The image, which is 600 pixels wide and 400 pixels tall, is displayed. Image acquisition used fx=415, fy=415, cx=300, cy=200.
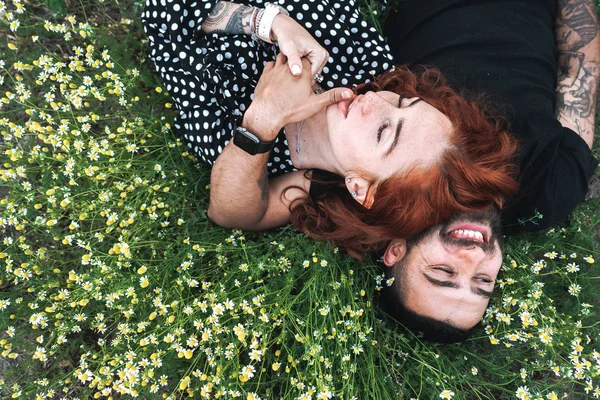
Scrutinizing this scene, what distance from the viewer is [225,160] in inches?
112

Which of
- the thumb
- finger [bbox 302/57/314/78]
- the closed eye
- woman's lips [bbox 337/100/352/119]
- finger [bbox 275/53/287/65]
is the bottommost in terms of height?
the closed eye

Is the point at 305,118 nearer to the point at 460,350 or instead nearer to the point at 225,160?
the point at 225,160

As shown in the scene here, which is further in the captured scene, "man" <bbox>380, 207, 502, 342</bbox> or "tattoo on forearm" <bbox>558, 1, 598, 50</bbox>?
"tattoo on forearm" <bbox>558, 1, 598, 50</bbox>

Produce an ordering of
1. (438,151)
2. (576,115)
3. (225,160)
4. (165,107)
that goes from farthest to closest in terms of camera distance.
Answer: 1. (165,107)
2. (576,115)
3. (225,160)
4. (438,151)

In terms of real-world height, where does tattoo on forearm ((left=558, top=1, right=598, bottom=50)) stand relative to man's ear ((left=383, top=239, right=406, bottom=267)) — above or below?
above

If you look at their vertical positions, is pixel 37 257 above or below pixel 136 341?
above

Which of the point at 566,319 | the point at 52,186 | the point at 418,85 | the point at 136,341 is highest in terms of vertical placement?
the point at 418,85

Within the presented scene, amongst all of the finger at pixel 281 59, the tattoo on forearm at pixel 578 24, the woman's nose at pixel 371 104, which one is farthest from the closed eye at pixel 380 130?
the tattoo on forearm at pixel 578 24

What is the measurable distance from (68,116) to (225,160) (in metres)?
1.36

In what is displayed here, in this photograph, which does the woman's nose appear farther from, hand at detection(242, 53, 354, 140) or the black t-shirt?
the black t-shirt

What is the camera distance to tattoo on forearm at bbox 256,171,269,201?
2854 millimetres

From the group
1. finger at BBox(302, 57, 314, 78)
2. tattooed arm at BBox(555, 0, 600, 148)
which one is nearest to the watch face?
finger at BBox(302, 57, 314, 78)

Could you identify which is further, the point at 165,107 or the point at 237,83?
the point at 165,107

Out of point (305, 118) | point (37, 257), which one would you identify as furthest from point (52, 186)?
point (305, 118)
